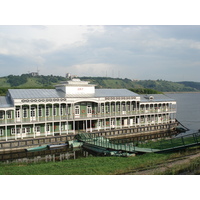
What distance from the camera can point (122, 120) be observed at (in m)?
40.7

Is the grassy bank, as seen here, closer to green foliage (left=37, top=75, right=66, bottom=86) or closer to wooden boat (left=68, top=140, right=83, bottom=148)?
wooden boat (left=68, top=140, right=83, bottom=148)

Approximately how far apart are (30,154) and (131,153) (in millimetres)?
12131

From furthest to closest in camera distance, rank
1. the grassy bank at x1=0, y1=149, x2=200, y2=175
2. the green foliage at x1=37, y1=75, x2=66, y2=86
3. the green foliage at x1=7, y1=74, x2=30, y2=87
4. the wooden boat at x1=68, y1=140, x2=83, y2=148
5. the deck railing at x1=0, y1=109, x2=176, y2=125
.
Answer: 1. the green foliage at x1=37, y1=75, x2=66, y2=86
2. the green foliage at x1=7, y1=74, x2=30, y2=87
3. the wooden boat at x1=68, y1=140, x2=83, y2=148
4. the deck railing at x1=0, y1=109, x2=176, y2=125
5. the grassy bank at x1=0, y1=149, x2=200, y2=175

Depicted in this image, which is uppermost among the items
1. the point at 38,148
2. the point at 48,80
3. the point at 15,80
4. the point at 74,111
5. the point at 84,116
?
the point at 48,80

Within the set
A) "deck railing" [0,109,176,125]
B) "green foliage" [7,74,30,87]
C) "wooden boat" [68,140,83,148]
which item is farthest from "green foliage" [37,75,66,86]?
"wooden boat" [68,140,83,148]

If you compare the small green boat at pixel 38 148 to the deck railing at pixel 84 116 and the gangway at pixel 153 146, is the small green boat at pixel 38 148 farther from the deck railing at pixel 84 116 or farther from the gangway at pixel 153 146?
the gangway at pixel 153 146

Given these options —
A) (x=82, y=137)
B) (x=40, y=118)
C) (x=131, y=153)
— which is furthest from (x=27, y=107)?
(x=131, y=153)

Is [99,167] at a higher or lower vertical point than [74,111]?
lower

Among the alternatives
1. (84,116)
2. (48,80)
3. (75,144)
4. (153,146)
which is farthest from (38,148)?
(48,80)

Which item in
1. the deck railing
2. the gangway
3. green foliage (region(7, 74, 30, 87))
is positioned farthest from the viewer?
green foliage (region(7, 74, 30, 87))

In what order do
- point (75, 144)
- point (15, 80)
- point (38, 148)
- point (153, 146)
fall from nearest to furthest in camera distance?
point (153, 146) < point (38, 148) < point (75, 144) < point (15, 80)

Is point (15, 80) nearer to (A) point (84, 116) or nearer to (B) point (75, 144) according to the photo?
(A) point (84, 116)

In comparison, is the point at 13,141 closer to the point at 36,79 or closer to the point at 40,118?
the point at 40,118

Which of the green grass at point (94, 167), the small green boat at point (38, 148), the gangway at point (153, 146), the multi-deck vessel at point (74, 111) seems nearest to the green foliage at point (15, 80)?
the multi-deck vessel at point (74, 111)
